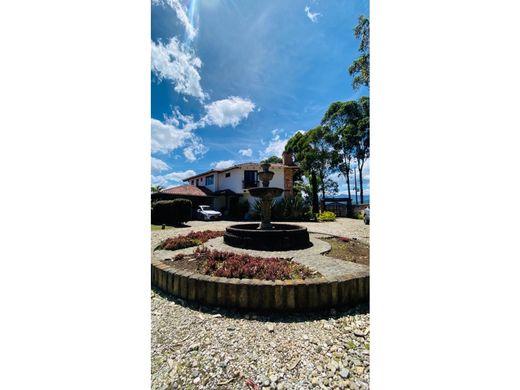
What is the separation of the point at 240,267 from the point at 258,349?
46.4 inches

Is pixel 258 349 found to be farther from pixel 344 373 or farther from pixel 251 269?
pixel 251 269

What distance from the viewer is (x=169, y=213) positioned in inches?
429

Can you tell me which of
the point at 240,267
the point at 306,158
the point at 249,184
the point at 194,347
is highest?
the point at 306,158

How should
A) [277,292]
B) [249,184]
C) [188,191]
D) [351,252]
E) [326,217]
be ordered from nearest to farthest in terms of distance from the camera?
[277,292] → [351,252] → [326,217] → [188,191] → [249,184]

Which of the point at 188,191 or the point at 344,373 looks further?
the point at 188,191

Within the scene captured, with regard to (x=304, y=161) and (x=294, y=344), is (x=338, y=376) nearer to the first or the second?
(x=294, y=344)

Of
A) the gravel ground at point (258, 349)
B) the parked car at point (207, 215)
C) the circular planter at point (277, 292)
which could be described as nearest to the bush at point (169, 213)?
the parked car at point (207, 215)

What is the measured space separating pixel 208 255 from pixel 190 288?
1125 mm

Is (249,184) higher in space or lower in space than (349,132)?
lower

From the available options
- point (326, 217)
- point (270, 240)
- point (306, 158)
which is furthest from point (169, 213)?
point (306, 158)

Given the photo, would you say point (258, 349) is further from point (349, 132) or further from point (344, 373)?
point (349, 132)

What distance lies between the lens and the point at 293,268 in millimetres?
3053

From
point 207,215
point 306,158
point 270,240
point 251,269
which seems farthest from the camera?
point 306,158
